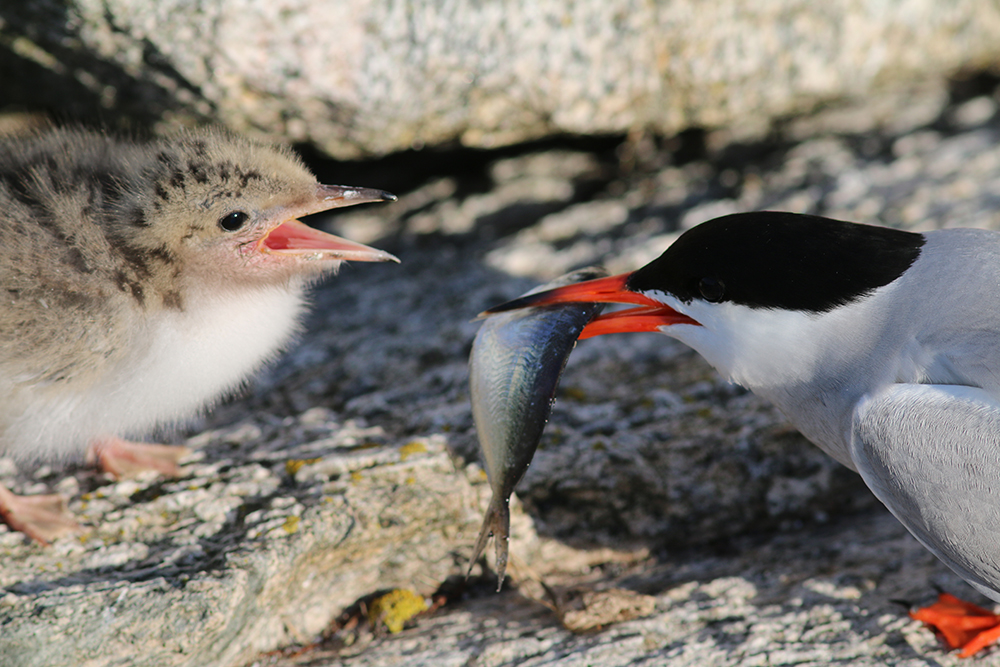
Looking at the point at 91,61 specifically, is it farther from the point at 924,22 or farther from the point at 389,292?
the point at 924,22

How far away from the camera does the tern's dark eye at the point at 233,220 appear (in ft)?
9.51

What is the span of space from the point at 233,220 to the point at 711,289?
161 cm

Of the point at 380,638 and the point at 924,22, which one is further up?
the point at 924,22

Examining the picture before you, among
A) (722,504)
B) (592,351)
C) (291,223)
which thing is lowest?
(722,504)

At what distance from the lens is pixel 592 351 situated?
398 cm

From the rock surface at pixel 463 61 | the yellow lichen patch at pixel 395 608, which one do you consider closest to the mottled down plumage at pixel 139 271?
the rock surface at pixel 463 61

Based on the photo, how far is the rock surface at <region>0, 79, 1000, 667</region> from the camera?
2670 mm

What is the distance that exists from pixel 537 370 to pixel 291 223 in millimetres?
1139

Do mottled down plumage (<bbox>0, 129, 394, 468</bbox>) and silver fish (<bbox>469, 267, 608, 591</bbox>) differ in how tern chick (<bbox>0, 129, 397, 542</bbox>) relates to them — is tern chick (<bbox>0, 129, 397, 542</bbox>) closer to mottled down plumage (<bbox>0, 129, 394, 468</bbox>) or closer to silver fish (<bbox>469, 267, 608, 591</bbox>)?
mottled down plumage (<bbox>0, 129, 394, 468</bbox>)

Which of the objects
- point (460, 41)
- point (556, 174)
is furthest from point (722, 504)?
point (556, 174)

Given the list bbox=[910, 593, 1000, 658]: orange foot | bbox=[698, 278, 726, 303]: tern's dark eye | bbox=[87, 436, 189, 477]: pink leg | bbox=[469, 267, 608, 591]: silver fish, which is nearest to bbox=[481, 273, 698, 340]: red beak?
bbox=[469, 267, 608, 591]: silver fish

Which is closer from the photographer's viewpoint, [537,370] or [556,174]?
[537,370]

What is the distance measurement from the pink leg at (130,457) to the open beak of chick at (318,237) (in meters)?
0.90

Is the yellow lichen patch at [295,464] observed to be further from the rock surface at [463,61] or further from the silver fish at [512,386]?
the rock surface at [463,61]
